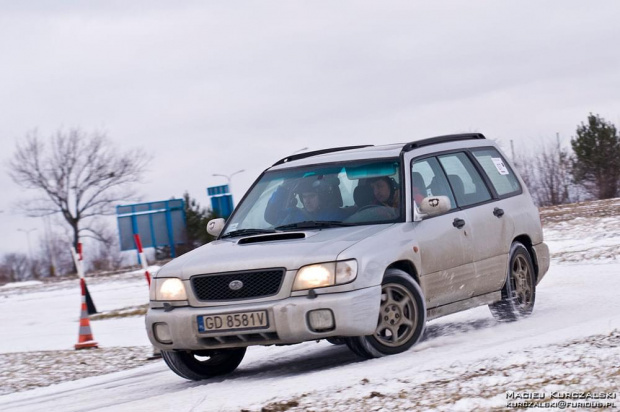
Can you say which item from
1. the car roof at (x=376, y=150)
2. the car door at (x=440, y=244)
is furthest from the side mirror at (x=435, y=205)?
the car roof at (x=376, y=150)

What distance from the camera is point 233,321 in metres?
7.43

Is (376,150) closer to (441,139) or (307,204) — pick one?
(441,139)

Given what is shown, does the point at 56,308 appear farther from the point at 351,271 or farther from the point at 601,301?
the point at 351,271

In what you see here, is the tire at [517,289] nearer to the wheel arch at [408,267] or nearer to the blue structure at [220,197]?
the wheel arch at [408,267]

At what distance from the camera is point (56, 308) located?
2520 cm

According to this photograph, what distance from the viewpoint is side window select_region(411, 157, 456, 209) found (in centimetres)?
872

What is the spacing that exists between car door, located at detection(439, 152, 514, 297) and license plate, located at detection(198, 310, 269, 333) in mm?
2161

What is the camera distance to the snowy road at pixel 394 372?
19.5 ft

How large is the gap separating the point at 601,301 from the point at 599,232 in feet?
41.3

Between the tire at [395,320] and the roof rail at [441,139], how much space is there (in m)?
1.45

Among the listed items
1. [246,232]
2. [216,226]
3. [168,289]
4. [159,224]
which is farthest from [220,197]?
[168,289]

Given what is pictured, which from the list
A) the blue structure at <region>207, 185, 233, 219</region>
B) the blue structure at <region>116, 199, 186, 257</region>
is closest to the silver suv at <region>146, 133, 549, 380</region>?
the blue structure at <region>116, 199, 186, 257</region>

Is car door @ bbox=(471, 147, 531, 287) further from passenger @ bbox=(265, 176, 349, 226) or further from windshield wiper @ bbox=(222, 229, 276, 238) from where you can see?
windshield wiper @ bbox=(222, 229, 276, 238)

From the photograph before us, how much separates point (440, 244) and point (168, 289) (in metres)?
2.18
